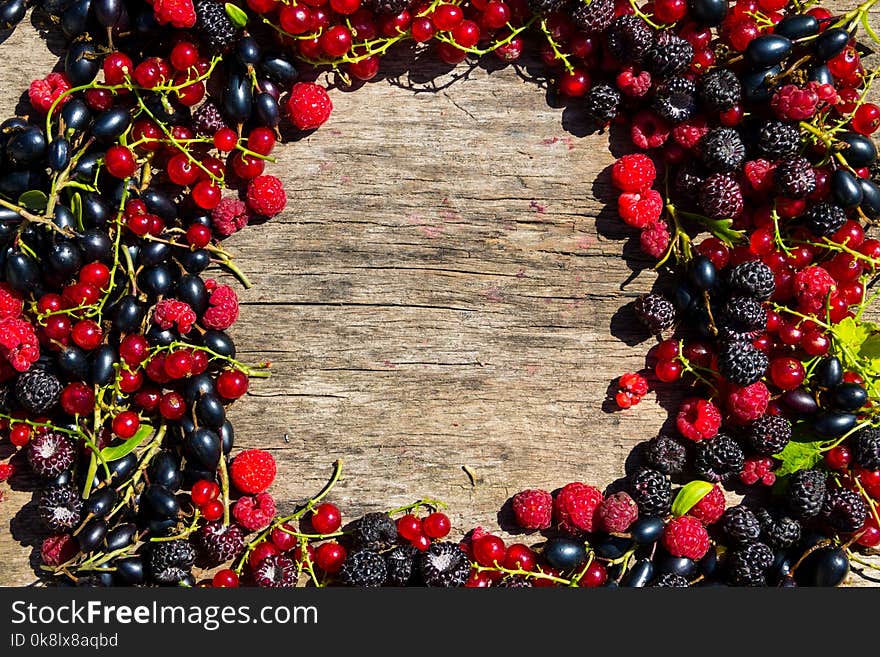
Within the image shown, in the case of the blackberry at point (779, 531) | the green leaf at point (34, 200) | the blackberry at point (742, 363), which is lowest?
the blackberry at point (779, 531)

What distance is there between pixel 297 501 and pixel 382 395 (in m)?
0.37

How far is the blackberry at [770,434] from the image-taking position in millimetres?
1988

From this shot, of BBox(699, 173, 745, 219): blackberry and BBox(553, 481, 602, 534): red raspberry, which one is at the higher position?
BBox(699, 173, 745, 219): blackberry

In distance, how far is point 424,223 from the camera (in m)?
2.15

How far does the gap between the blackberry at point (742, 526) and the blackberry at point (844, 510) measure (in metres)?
0.18

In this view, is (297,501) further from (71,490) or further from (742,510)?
(742,510)

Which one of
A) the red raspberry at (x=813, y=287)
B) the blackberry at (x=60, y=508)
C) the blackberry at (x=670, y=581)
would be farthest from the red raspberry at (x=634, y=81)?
the blackberry at (x=60, y=508)

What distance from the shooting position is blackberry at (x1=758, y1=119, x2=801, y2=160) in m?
1.98

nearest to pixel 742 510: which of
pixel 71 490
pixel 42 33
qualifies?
pixel 71 490

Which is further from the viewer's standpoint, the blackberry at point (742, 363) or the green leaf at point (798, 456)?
the green leaf at point (798, 456)

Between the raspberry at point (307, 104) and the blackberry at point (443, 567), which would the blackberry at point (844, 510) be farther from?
the raspberry at point (307, 104)

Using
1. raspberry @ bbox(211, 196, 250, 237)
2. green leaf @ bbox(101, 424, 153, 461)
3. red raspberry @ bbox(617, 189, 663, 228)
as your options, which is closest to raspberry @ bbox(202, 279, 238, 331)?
raspberry @ bbox(211, 196, 250, 237)

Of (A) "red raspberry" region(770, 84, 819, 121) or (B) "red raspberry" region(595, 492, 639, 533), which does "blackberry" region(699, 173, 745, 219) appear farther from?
(B) "red raspberry" region(595, 492, 639, 533)

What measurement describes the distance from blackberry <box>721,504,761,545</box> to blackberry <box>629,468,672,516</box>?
0.16 meters
